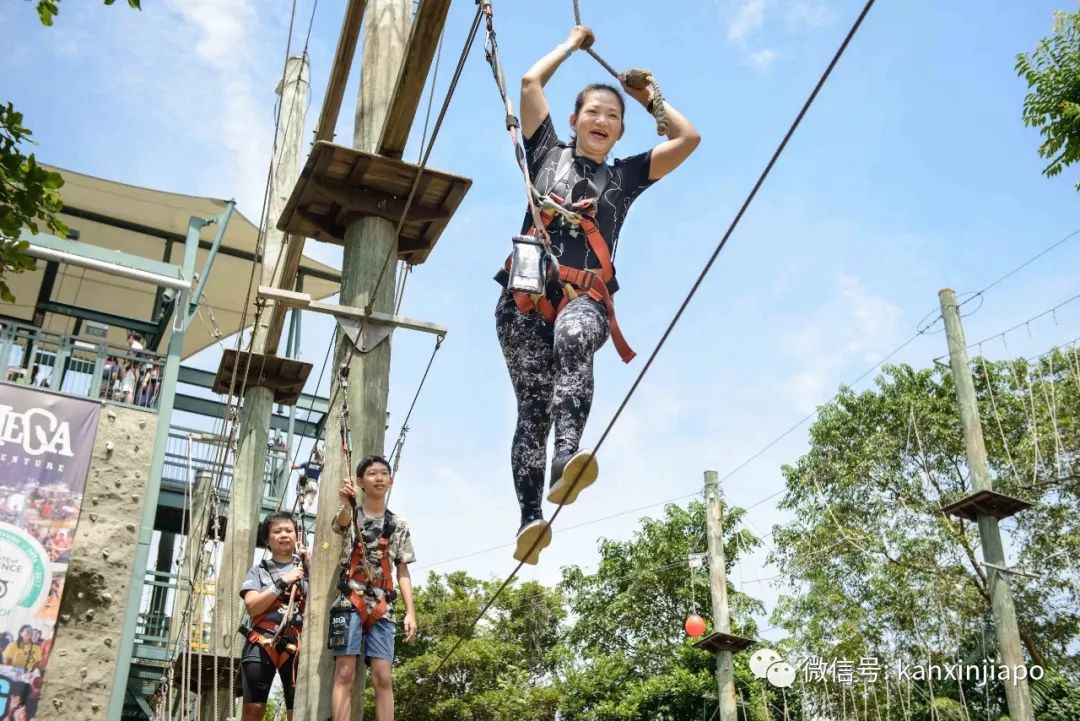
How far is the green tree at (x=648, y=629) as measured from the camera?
69.3 feet

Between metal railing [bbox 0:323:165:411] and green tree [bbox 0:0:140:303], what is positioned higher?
metal railing [bbox 0:323:165:411]

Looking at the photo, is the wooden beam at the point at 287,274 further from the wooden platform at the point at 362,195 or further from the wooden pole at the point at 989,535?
the wooden pole at the point at 989,535

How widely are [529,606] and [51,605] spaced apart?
1695 cm

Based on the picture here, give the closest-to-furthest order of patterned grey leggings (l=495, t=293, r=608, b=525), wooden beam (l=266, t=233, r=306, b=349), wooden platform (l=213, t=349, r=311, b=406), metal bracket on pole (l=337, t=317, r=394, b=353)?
patterned grey leggings (l=495, t=293, r=608, b=525) → metal bracket on pole (l=337, t=317, r=394, b=353) → wooden beam (l=266, t=233, r=306, b=349) → wooden platform (l=213, t=349, r=311, b=406)

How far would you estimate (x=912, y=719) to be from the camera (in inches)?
685

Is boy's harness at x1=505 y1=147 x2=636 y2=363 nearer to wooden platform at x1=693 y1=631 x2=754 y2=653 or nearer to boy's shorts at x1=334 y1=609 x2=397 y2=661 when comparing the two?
boy's shorts at x1=334 y1=609 x2=397 y2=661

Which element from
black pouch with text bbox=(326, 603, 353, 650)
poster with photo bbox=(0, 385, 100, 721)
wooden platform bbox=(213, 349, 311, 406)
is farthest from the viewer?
wooden platform bbox=(213, 349, 311, 406)

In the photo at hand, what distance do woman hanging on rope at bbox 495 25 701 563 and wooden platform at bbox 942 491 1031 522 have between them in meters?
5.97

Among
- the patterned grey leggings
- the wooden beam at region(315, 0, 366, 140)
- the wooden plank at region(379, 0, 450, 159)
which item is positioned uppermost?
the wooden beam at region(315, 0, 366, 140)

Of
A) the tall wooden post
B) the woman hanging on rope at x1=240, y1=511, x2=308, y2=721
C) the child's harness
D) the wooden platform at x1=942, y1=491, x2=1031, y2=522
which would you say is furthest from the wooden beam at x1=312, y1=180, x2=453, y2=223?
the wooden platform at x1=942, y1=491, x2=1031, y2=522

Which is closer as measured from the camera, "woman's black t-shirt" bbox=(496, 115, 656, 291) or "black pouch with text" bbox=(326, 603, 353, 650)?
"woman's black t-shirt" bbox=(496, 115, 656, 291)

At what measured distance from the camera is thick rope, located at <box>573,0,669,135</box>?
3770mm

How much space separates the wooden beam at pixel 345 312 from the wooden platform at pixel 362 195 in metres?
0.48

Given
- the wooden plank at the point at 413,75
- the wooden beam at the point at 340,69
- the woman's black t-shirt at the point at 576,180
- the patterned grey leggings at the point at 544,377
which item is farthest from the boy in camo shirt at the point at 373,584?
the wooden beam at the point at 340,69
